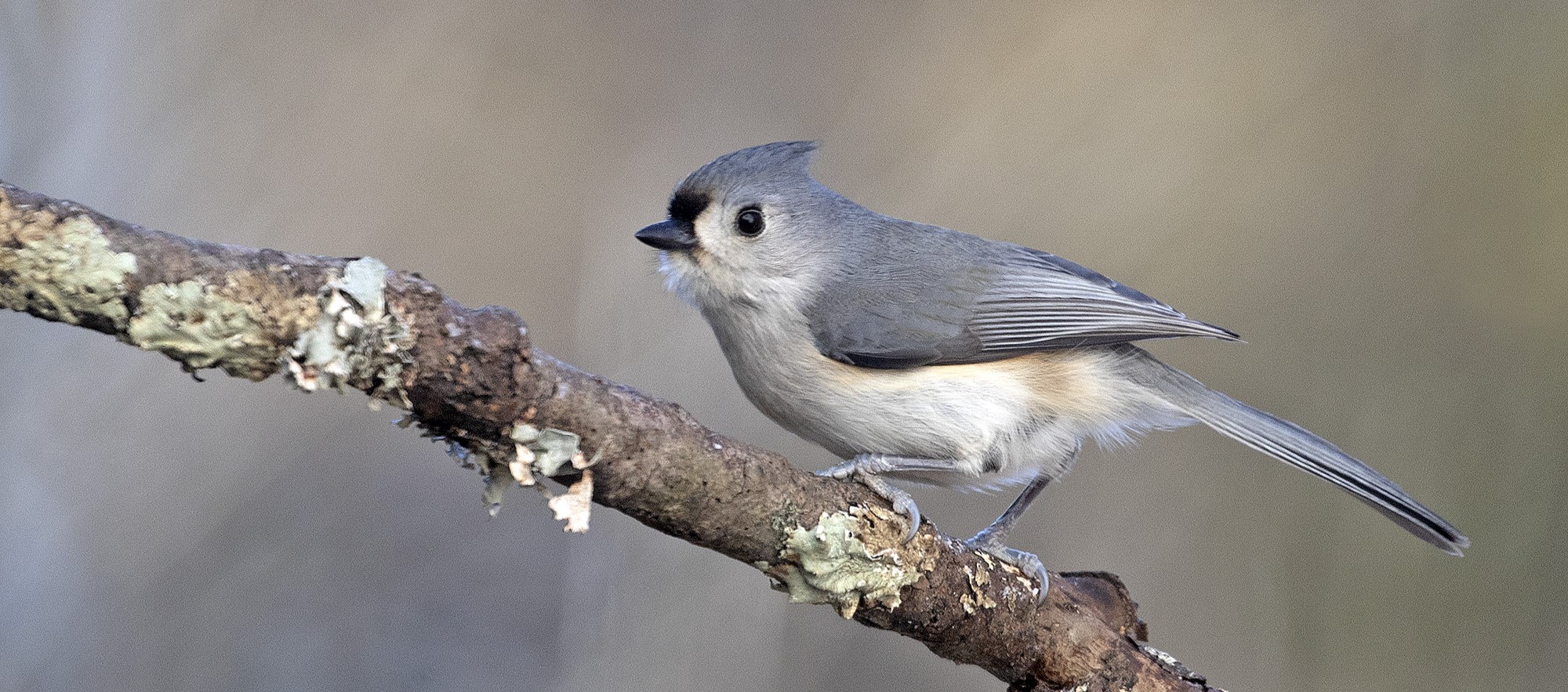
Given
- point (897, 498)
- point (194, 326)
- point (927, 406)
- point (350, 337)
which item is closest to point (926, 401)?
point (927, 406)

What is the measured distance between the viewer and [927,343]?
235cm

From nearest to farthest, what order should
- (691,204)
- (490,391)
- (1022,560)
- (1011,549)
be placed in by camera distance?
(490,391)
(1022,560)
(1011,549)
(691,204)

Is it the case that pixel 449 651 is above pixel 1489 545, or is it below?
below

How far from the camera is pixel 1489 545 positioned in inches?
143

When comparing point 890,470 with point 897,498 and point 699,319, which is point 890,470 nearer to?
point 897,498

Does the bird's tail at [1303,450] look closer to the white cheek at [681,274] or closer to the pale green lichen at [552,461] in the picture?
the white cheek at [681,274]

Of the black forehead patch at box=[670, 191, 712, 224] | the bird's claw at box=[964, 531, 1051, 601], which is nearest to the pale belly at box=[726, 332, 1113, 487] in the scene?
the bird's claw at box=[964, 531, 1051, 601]

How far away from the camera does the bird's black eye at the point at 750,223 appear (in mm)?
2477

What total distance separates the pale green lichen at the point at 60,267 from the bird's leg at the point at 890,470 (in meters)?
1.02

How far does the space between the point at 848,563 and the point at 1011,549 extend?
659 mm

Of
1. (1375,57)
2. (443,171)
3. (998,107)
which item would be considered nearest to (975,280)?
(998,107)

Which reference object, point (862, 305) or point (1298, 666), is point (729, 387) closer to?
point (862, 305)

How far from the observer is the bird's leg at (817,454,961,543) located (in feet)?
5.87

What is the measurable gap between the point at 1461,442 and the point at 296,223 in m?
3.57
